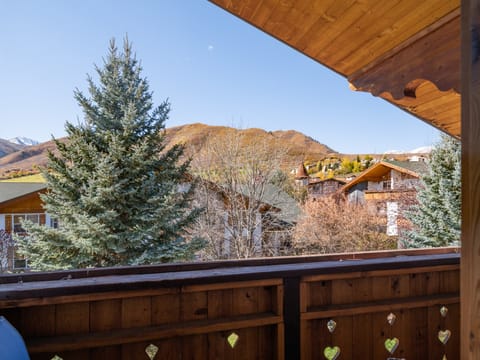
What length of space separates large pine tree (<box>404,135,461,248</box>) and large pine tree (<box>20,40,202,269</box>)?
19.0 feet

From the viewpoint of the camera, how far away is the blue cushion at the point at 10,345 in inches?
29.8

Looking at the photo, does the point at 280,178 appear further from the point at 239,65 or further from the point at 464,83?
the point at 464,83

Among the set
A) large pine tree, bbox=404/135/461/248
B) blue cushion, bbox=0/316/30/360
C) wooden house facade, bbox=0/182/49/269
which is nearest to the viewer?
blue cushion, bbox=0/316/30/360

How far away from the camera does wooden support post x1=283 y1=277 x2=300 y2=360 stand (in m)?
1.25

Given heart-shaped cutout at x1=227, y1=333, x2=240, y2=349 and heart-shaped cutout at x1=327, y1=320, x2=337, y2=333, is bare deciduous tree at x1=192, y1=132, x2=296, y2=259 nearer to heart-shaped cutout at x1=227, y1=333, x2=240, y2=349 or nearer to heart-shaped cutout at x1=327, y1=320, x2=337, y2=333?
heart-shaped cutout at x1=327, y1=320, x2=337, y2=333

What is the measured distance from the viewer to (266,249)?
30.9ft

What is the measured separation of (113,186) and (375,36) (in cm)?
570

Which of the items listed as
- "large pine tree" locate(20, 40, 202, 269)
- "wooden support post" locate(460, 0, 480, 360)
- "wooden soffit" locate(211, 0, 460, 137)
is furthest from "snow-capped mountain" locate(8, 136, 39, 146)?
"wooden support post" locate(460, 0, 480, 360)

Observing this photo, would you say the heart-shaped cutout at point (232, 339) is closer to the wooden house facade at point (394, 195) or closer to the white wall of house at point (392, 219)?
the wooden house facade at point (394, 195)

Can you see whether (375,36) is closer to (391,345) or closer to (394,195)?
(391,345)

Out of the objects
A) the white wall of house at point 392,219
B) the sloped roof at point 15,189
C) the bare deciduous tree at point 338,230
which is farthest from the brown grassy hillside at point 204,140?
the white wall of house at point 392,219

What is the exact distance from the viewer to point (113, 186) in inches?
249

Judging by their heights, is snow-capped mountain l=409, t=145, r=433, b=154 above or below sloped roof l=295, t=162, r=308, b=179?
above

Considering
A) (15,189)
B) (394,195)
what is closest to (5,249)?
(15,189)
